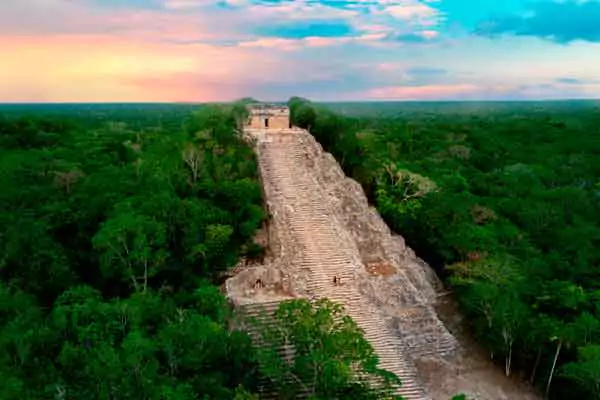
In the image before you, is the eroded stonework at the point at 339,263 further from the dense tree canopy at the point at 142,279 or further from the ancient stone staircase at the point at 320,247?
the dense tree canopy at the point at 142,279

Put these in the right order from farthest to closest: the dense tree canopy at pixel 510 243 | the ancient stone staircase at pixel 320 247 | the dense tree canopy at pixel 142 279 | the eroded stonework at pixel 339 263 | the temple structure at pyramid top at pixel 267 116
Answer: the temple structure at pyramid top at pixel 267 116 < the dense tree canopy at pixel 510 243 < the eroded stonework at pixel 339 263 < the ancient stone staircase at pixel 320 247 < the dense tree canopy at pixel 142 279

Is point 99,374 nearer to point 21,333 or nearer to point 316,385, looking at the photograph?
point 21,333

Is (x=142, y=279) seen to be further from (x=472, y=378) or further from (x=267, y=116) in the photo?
(x=472, y=378)

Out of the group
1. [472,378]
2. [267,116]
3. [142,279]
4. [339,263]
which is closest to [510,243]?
[472,378]

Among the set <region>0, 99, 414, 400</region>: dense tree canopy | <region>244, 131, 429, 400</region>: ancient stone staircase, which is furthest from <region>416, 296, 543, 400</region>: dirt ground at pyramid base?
<region>0, 99, 414, 400</region>: dense tree canopy

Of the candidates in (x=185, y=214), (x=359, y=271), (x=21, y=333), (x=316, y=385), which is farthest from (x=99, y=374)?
(x=359, y=271)

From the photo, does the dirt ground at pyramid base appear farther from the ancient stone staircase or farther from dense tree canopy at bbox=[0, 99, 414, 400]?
dense tree canopy at bbox=[0, 99, 414, 400]

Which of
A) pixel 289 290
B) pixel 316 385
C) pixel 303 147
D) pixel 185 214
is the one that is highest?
pixel 303 147

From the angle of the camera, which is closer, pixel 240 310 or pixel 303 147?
pixel 240 310

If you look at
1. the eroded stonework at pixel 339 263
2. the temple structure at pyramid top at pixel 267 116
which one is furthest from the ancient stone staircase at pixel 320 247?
the temple structure at pyramid top at pixel 267 116
